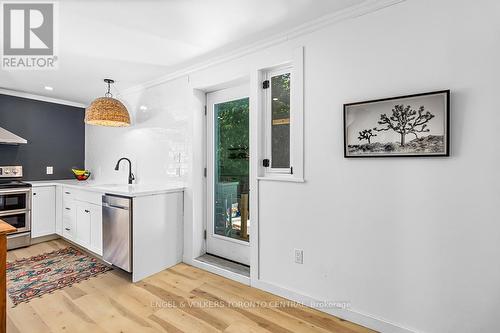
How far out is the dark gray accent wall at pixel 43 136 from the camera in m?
3.93

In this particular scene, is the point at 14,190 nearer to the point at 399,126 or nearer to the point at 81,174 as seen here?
the point at 81,174

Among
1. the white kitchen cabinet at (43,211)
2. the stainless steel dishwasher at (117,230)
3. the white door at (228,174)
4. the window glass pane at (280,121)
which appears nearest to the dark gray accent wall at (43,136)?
the white kitchen cabinet at (43,211)

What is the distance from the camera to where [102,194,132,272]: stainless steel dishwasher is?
2.58 m

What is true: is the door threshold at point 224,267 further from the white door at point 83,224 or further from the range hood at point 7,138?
the range hood at point 7,138

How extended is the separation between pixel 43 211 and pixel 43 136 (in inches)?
53.4

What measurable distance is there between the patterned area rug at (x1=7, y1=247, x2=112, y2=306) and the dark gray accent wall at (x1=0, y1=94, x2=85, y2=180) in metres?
1.71

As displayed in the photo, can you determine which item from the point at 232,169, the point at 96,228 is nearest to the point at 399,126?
the point at 232,169

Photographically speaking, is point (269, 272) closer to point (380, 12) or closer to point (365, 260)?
point (365, 260)

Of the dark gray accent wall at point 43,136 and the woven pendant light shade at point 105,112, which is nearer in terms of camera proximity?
the woven pendant light shade at point 105,112

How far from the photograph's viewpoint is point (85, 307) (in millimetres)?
2146

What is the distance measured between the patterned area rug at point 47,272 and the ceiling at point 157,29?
2.42 metres

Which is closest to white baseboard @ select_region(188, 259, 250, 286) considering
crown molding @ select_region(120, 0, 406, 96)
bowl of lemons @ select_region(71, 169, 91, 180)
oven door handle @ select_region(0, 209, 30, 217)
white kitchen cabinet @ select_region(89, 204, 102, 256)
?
white kitchen cabinet @ select_region(89, 204, 102, 256)

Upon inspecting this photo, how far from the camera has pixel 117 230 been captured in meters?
2.70

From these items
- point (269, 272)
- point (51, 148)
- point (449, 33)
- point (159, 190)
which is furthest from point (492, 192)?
point (51, 148)
